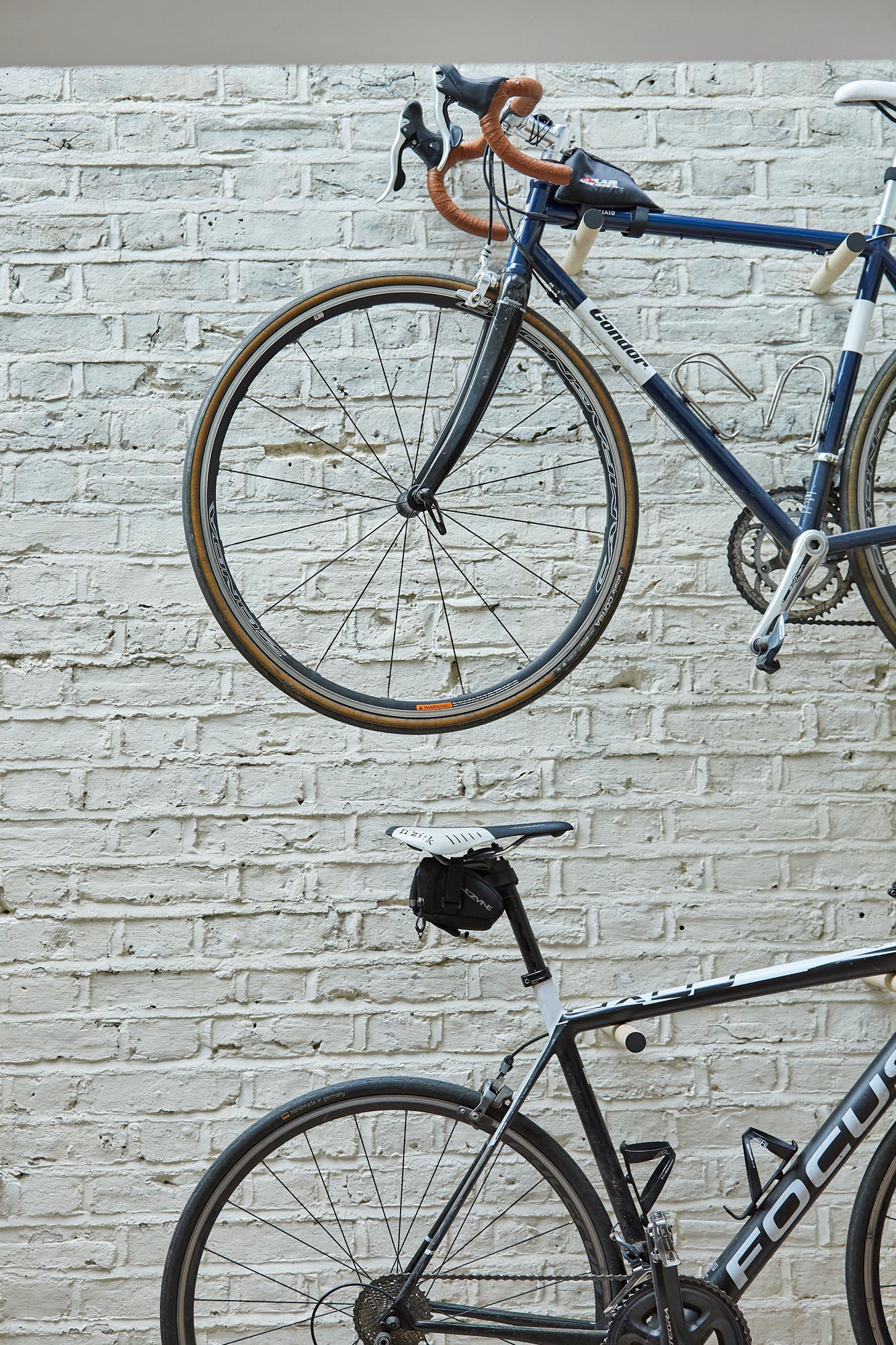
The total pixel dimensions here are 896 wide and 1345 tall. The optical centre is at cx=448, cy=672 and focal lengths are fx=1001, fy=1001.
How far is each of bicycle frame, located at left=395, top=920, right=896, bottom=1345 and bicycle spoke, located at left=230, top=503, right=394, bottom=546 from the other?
765 millimetres

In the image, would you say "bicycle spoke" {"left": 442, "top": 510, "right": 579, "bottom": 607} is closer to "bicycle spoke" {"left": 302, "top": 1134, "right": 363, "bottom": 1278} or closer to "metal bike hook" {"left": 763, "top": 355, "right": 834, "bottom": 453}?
"metal bike hook" {"left": 763, "top": 355, "right": 834, "bottom": 453}

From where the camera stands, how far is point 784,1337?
166 cm

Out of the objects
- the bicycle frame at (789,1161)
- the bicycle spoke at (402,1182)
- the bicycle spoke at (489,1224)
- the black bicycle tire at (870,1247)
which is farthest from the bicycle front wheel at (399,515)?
the black bicycle tire at (870,1247)

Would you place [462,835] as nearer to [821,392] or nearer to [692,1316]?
[692,1316]

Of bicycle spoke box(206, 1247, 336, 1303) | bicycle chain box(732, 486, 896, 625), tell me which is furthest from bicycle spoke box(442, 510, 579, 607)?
bicycle spoke box(206, 1247, 336, 1303)

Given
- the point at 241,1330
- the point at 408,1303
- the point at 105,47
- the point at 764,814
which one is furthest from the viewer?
the point at 764,814

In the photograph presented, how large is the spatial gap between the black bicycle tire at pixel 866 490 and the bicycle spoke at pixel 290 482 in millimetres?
786

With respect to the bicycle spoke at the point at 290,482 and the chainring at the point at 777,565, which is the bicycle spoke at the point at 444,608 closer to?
the bicycle spoke at the point at 290,482

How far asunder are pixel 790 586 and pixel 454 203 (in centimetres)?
84

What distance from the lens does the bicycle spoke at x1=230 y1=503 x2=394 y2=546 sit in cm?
174

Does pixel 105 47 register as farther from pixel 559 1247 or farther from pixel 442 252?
pixel 559 1247

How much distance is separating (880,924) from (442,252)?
1393 mm

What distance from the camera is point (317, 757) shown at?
1.72 m

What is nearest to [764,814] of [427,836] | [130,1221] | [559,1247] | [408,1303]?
[427,836]
